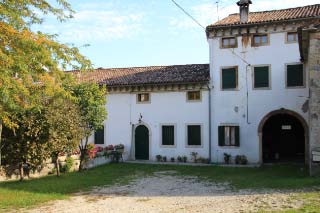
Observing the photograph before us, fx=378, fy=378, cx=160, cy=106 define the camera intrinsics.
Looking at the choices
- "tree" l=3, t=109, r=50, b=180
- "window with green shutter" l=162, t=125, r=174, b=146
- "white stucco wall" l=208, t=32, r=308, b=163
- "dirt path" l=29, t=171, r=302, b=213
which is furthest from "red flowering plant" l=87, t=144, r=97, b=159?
"white stucco wall" l=208, t=32, r=308, b=163

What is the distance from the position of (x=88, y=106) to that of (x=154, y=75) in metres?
6.61

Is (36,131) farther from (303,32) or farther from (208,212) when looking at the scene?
(303,32)

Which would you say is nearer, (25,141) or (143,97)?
(25,141)

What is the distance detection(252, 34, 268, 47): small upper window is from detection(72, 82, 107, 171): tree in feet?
29.4

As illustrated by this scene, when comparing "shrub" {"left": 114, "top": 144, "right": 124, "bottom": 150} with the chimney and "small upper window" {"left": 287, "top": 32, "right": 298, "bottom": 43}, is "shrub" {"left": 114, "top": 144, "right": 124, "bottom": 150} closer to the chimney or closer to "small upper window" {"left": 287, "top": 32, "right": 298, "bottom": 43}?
the chimney

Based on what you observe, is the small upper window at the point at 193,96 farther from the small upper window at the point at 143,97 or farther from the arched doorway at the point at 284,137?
the arched doorway at the point at 284,137

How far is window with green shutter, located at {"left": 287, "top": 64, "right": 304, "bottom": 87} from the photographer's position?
20.0 metres

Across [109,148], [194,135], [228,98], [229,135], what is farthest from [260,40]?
[109,148]

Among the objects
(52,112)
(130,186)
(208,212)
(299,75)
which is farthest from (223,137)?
(208,212)

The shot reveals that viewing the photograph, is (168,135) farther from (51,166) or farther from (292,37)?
(292,37)

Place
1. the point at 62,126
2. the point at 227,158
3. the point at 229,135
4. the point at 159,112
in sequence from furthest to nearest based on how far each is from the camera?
the point at 159,112
the point at 229,135
the point at 227,158
the point at 62,126

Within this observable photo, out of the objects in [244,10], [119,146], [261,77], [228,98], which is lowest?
[119,146]

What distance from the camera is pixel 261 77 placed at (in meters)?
20.8

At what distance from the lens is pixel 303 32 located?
49.4 ft
